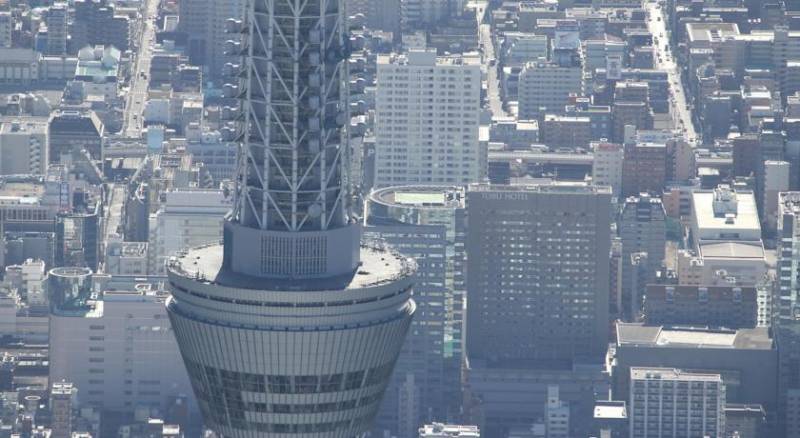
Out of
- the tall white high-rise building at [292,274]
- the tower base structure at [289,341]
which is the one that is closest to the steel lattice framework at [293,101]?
the tall white high-rise building at [292,274]

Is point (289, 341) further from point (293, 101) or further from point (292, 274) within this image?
point (293, 101)

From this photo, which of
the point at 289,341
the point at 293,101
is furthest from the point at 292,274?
the point at 293,101

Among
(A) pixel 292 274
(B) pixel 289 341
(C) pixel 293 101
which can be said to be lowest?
(B) pixel 289 341

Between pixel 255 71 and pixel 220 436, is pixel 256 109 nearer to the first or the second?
pixel 255 71

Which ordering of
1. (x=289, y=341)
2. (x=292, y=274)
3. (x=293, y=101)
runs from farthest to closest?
(x=292, y=274)
(x=289, y=341)
(x=293, y=101)

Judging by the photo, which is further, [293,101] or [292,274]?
[292,274]

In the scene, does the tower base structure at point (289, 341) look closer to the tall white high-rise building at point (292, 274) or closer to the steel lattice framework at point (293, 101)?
the tall white high-rise building at point (292, 274)

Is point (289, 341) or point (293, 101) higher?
point (293, 101)
